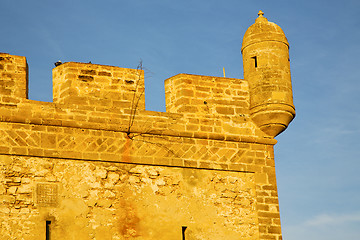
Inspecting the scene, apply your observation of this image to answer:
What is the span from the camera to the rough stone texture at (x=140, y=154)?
39.0 ft

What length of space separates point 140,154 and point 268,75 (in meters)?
2.63

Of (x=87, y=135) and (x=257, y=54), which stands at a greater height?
(x=257, y=54)

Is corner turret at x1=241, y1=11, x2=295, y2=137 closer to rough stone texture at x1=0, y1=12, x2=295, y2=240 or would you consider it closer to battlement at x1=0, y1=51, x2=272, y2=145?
rough stone texture at x1=0, y1=12, x2=295, y2=240

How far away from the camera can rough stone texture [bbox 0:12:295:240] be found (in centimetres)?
1190

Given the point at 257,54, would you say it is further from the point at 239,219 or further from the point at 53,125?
the point at 53,125

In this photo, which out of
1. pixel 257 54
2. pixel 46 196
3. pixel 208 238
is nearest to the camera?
pixel 46 196

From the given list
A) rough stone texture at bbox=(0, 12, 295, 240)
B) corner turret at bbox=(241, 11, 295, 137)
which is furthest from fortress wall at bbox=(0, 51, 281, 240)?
corner turret at bbox=(241, 11, 295, 137)

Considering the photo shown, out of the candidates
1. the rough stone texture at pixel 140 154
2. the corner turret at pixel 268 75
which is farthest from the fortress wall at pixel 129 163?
the corner turret at pixel 268 75

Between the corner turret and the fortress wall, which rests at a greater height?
the corner turret

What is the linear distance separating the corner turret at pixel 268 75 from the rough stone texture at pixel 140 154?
2 centimetres

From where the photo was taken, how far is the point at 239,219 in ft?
42.5

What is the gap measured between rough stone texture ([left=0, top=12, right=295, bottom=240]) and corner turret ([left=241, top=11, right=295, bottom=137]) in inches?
0.7

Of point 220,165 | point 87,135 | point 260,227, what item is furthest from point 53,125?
point 260,227

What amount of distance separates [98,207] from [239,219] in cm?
228
